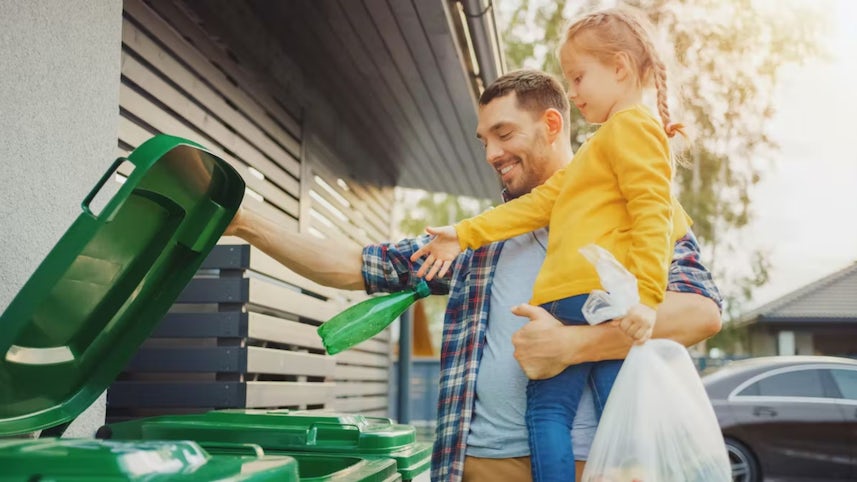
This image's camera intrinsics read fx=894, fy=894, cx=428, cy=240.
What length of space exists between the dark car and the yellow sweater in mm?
6731

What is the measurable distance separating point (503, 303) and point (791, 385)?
23.4 ft

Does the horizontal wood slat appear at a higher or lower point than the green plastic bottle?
lower

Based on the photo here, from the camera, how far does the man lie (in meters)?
1.99

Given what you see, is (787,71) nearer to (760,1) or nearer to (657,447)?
(760,1)

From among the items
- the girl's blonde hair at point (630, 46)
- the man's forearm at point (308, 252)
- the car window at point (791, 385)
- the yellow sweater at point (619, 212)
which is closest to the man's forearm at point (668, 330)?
the yellow sweater at point (619, 212)

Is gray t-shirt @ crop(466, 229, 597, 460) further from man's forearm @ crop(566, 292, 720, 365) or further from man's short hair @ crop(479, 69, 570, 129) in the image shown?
man's short hair @ crop(479, 69, 570, 129)

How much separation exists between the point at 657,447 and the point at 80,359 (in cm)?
127

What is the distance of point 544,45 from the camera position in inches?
728

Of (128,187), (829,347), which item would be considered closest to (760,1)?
(829,347)

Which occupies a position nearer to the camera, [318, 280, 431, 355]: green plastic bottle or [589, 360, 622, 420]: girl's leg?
[589, 360, 622, 420]: girl's leg

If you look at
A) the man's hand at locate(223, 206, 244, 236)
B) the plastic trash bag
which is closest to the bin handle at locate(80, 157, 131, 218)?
the man's hand at locate(223, 206, 244, 236)

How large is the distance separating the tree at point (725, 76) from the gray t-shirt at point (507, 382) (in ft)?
47.7

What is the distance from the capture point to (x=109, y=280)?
6.23 feet

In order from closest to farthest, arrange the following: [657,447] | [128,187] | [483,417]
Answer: [128,187], [657,447], [483,417]
